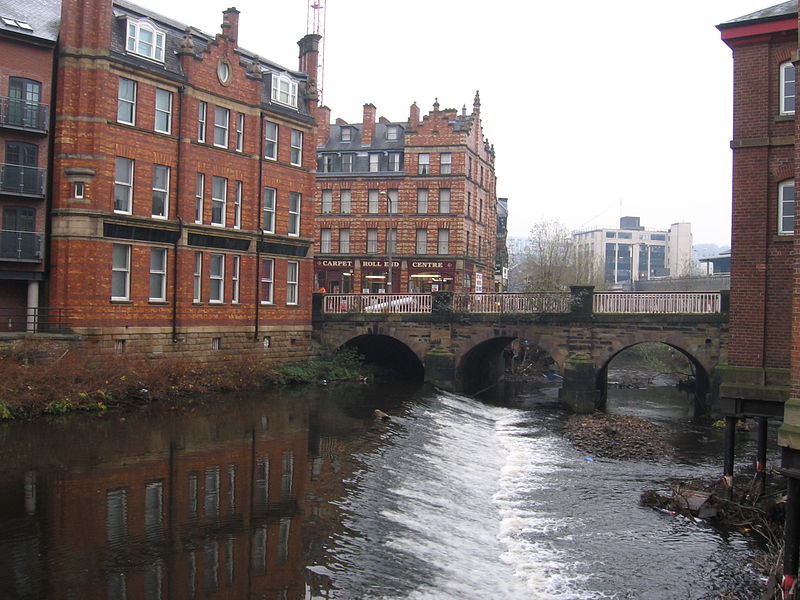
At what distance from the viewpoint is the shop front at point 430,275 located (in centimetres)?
5891

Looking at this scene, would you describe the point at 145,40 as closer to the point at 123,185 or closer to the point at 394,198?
the point at 123,185

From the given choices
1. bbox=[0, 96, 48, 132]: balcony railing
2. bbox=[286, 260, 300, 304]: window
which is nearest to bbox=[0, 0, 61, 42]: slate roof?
bbox=[0, 96, 48, 132]: balcony railing

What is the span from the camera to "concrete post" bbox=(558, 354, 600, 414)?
3117 centimetres

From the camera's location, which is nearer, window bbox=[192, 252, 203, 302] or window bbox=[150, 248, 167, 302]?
window bbox=[150, 248, 167, 302]

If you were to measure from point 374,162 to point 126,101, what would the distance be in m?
33.9

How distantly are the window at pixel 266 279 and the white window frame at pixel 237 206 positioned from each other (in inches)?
86.1

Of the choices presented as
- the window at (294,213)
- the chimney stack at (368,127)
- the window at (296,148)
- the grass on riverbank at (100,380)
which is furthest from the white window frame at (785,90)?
the chimney stack at (368,127)

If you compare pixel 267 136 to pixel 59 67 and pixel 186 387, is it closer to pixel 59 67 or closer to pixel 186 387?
pixel 59 67

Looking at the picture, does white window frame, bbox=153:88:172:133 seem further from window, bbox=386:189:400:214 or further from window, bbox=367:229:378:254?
window, bbox=367:229:378:254

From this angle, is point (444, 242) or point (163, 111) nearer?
point (163, 111)

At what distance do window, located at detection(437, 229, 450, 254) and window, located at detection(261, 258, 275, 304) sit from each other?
26.3 meters

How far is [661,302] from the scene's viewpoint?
30656 millimetres

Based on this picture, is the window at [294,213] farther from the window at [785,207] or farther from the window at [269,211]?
the window at [785,207]

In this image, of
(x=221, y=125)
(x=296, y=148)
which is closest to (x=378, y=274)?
(x=296, y=148)
